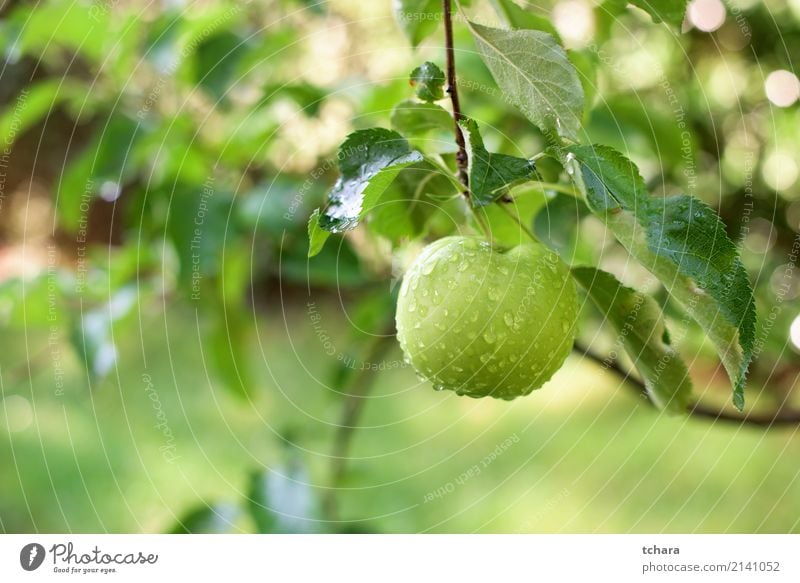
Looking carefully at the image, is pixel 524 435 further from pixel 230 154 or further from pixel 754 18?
pixel 230 154

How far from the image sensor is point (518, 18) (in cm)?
45

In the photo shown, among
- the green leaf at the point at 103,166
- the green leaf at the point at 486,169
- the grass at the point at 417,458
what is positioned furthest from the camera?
the grass at the point at 417,458

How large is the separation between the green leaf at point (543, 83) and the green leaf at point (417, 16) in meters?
0.12

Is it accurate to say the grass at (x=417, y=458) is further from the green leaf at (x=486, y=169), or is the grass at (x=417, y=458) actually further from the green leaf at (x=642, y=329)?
the green leaf at (x=486, y=169)

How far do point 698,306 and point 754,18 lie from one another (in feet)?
3.25

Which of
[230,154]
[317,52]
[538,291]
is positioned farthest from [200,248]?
[538,291]

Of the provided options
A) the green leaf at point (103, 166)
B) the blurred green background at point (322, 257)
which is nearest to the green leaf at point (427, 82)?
the blurred green background at point (322, 257)

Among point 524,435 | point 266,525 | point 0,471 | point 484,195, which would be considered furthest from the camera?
point 524,435

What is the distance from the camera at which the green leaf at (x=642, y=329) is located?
0.39 meters

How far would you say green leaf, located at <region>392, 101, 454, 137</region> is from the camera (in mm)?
433

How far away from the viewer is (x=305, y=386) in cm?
232

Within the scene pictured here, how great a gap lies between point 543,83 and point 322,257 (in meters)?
0.54

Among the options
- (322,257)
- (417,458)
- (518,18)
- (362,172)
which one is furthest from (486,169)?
(417,458)

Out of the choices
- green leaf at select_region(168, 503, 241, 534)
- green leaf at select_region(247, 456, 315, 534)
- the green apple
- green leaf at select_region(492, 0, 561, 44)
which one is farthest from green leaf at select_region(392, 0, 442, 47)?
green leaf at select_region(168, 503, 241, 534)
